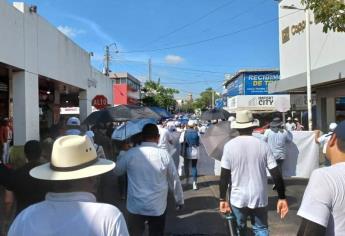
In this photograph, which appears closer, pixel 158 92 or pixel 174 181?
pixel 174 181

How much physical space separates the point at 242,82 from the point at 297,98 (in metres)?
19.8

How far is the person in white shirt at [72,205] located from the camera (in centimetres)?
251

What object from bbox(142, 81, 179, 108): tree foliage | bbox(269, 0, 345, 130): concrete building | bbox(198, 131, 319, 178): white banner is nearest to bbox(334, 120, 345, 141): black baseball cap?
bbox(198, 131, 319, 178): white banner

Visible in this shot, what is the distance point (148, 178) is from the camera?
18.1ft

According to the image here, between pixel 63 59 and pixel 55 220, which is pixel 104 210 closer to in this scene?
pixel 55 220

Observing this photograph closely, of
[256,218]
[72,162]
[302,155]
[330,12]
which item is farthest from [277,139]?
[72,162]

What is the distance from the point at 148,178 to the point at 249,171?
114cm

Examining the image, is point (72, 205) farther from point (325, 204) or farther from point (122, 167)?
point (122, 167)

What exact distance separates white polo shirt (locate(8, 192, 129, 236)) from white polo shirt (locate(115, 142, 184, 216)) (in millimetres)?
2896

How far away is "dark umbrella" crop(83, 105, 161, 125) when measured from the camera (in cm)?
1255

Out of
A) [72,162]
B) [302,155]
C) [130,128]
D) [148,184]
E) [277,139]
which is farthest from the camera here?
[302,155]

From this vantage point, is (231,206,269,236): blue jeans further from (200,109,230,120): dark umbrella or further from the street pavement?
(200,109,230,120): dark umbrella

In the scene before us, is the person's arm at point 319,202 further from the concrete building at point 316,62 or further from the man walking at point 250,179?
the concrete building at point 316,62

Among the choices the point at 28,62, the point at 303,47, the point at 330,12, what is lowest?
the point at 28,62
